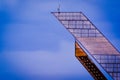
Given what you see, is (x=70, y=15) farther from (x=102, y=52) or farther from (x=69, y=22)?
(x=102, y=52)

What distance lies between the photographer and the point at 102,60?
5609 centimetres

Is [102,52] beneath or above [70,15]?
beneath

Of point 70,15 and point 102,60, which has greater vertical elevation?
point 70,15

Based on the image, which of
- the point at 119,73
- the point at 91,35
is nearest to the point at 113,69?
the point at 119,73

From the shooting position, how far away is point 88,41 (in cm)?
5694

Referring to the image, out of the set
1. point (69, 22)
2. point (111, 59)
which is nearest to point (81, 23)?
point (69, 22)

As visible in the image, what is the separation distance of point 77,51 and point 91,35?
2.36 meters

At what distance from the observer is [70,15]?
56875 millimetres

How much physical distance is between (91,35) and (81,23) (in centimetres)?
172

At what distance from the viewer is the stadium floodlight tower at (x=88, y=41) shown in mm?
56656

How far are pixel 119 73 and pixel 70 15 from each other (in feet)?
27.1

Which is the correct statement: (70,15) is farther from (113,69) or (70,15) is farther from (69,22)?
(113,69)

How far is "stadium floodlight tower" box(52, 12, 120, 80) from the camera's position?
56.7 m

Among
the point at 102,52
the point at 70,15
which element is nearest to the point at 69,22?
the point at 70,15
